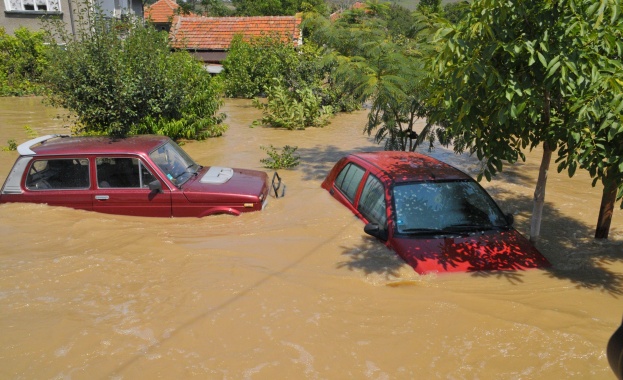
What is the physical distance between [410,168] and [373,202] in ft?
2.27

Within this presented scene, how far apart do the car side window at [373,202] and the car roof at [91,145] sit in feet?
10.2

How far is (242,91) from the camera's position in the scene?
21703mm

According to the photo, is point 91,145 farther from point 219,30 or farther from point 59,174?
point 219,30

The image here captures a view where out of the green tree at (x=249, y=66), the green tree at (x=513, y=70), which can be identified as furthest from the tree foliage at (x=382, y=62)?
the green tree at (x=249, y=66)

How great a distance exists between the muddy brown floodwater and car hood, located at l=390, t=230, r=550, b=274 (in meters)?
0.12

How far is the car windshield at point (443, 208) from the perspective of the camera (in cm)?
591

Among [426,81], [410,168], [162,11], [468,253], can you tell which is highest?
[162,11]

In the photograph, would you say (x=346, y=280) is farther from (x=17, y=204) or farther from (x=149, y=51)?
(x=149, y=51)

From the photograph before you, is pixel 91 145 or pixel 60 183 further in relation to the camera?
pixel 91 145

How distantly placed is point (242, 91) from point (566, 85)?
18068 mm

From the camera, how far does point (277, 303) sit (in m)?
5.21

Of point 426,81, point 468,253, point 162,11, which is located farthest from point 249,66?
point 162,11

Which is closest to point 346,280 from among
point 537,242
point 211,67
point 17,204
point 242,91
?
point 537,242

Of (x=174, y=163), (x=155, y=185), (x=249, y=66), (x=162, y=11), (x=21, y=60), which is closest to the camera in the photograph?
(x=155, y=185)
